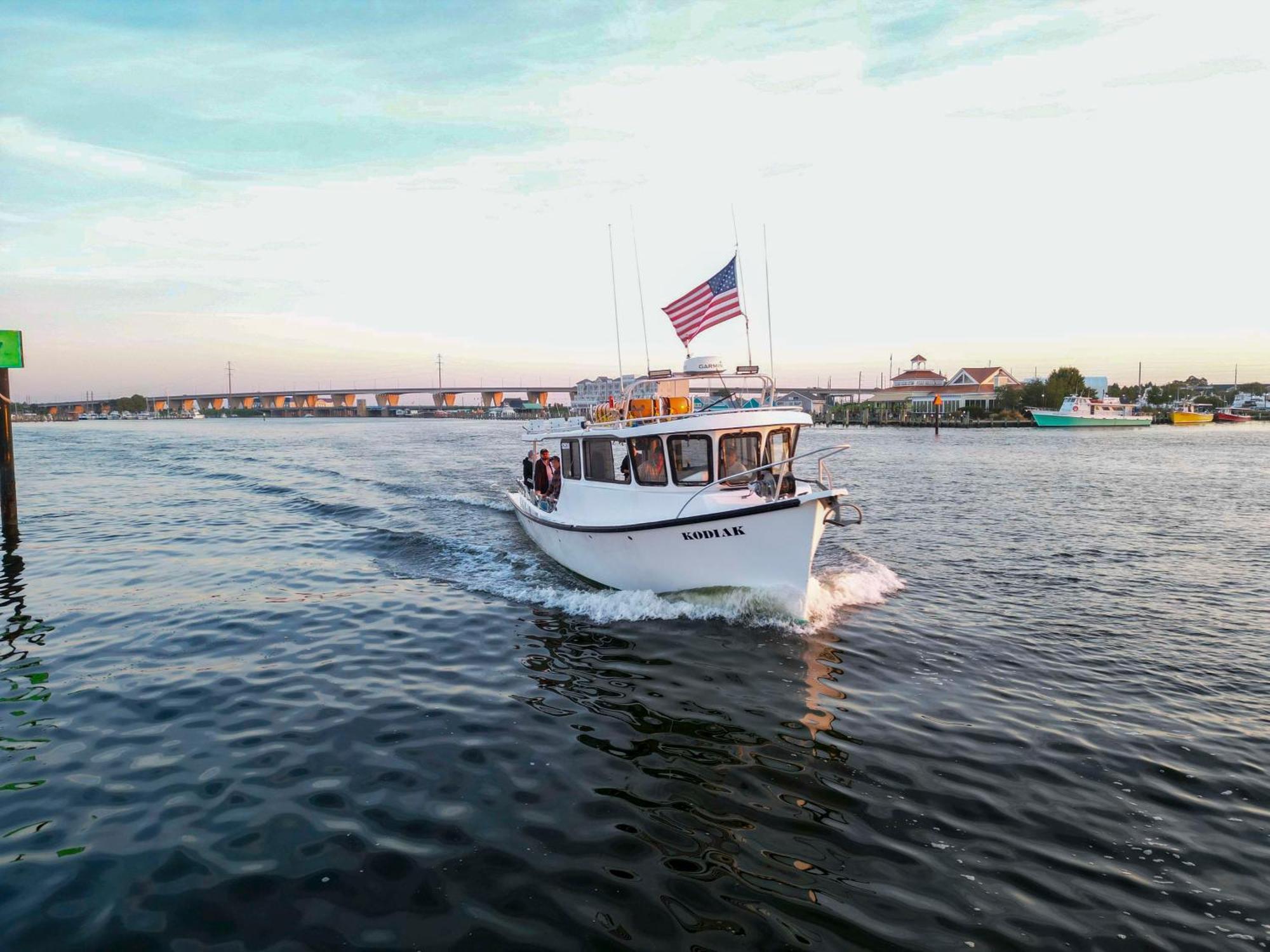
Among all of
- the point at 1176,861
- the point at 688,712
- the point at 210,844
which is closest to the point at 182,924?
the point at 210,844

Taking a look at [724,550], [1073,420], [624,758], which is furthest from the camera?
[1073,420]

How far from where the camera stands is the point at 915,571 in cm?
1706

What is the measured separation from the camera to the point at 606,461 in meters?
14.8

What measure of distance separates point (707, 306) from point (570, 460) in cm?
493

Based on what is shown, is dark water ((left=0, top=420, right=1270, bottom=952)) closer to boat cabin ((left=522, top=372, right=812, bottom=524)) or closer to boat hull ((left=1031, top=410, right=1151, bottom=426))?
boat cabin ((left=522, top=372, right=812, bottom=524))

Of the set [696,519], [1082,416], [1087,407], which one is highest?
[1087,407]

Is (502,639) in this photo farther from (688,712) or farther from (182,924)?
(182,924)

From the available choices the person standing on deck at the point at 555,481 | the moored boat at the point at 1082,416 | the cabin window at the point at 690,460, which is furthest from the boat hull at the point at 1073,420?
the cabin window at the point at 690,460

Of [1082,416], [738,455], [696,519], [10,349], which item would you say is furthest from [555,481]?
[1082,416]

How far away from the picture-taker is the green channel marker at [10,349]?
1964 cm

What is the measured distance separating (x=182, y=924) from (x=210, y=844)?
996 mm

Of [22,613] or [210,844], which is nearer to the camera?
[210,844]

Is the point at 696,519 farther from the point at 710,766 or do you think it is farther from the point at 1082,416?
the point at 1082,416

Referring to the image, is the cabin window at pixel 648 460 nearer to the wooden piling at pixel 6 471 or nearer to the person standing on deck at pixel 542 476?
the person standing on deck at pixel 542 476
